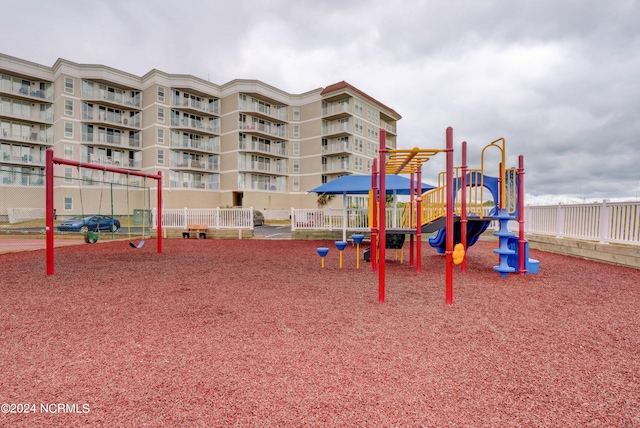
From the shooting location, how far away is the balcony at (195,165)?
40822 millimetres

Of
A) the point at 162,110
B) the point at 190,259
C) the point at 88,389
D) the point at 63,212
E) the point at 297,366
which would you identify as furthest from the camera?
the point at 162,110

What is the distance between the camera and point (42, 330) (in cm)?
401

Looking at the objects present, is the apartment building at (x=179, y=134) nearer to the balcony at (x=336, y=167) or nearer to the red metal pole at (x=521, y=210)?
the balcony at (x=336, y=167)

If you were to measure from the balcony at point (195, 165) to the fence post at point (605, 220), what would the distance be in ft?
132

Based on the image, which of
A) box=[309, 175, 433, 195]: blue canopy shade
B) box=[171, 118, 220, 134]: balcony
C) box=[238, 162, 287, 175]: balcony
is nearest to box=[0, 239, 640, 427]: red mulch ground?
box=[309, 175, 433, 195]: blue canopy shade

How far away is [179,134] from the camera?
41.2 metres

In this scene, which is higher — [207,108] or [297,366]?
[207,108]

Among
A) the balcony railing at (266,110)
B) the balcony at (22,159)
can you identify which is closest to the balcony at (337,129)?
the balcony railing at (266,110)

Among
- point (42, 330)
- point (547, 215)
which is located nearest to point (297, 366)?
point (42, 330)

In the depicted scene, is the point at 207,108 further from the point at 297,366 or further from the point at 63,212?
the point at 297,366

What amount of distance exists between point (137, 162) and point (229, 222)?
29625mm

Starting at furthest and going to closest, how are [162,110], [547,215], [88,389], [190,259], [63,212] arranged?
[162,110]
[63,212]
[547,215]
[190,259]
[88,389]

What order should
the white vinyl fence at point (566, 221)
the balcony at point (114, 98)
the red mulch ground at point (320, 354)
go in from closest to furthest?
the red mulch ground at point (320, 354) → the white vinyl fence at point (566, 221) → the balcony at point (114, 98)

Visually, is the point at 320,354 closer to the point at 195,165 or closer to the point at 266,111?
the point at 195,165
